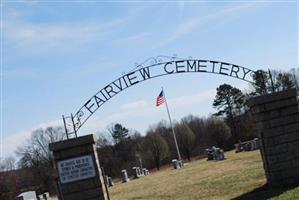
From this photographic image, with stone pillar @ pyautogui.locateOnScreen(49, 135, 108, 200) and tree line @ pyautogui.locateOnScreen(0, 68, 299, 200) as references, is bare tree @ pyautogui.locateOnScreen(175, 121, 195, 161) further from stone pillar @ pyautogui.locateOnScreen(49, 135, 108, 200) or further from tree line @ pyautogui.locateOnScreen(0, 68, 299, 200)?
stone pillar @ pyautogui.locateOnScreen(49, 135, 108, 200)

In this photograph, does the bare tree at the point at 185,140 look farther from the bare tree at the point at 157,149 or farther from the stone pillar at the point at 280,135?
the stone pillar at the point at 280,135

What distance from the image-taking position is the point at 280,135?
13.6 m

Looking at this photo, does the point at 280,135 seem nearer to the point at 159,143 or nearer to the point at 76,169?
the point at 76,169

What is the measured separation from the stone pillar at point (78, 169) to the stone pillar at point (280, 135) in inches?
170

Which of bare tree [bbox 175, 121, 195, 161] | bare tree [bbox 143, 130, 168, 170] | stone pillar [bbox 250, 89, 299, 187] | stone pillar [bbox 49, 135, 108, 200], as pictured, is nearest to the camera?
stone pillar [bbox 49, 135, 108, 200]

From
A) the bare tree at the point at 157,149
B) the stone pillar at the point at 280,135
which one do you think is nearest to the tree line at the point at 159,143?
the bare tree at the point at 157,149

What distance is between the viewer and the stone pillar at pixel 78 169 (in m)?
12.4

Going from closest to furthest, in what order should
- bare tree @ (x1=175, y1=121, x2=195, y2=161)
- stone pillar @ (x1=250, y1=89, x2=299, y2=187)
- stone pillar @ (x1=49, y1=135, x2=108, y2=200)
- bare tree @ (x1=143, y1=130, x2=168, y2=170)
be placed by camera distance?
stone pillar @ (x1=49, y1=135, x2=108, y2=200) < stone pillar @ (x1=250, y1=89, x2=299, y2=187) < bare tree @ (x1=143, y1=130, x2=168, y2=170) < bare tree @ (x1=175, y1=121, x2=195, y2=161)

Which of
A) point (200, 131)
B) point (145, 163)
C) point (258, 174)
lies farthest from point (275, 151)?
point (200, 131)

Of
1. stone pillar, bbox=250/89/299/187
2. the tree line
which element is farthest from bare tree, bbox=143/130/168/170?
stone pillar, bbox=250/89/299/187

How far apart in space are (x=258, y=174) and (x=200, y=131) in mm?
62849

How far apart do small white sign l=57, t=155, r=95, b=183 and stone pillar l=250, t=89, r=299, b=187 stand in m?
4.51

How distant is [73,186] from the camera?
1238 cm

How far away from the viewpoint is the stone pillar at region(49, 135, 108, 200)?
12.4 metres
